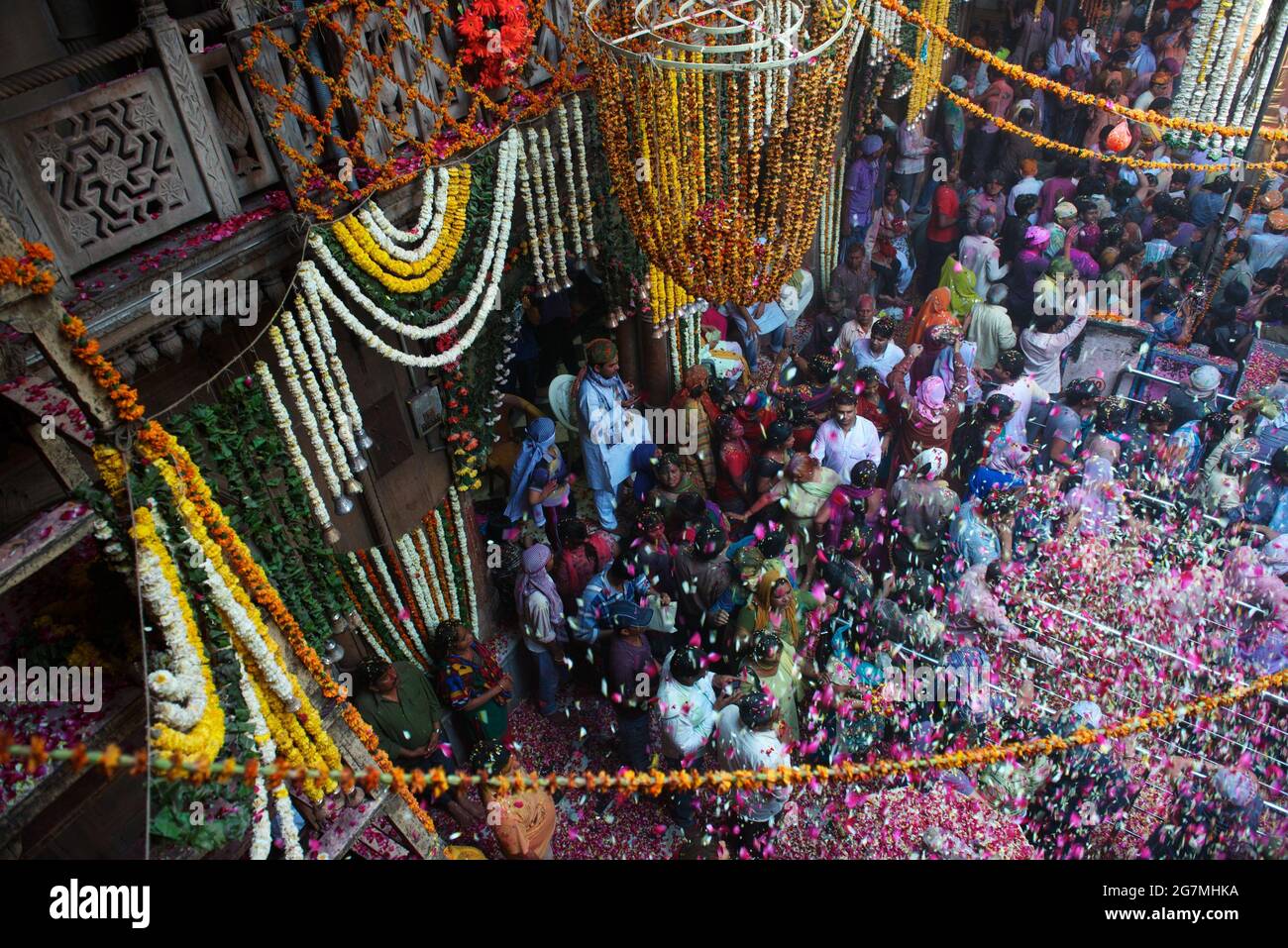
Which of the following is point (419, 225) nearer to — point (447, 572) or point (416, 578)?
point (416, 578)

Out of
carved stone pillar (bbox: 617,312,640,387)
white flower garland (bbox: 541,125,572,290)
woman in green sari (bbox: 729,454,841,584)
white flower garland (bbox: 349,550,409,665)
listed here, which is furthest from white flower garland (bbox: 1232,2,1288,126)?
white flower garland (bbox: 349,550,409,665)

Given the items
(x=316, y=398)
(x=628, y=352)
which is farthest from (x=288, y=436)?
(x=628, y=352)

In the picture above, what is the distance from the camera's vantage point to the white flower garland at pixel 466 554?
6.21 metres

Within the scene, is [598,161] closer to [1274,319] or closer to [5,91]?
[5,91]

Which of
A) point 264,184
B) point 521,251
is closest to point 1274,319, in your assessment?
point 521,251

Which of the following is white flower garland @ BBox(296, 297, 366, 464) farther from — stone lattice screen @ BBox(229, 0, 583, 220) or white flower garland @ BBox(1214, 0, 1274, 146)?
white flower garland @ BBox(1214, 0, 1274, 146)

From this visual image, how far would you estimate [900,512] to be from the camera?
6.58 metres

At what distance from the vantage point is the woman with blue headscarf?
6.71 m

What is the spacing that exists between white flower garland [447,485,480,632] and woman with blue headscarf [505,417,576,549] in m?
0.64

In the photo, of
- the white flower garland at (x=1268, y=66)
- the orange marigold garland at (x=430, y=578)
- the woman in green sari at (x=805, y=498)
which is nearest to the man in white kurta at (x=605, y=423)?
the woman in green sari at (x=805, y=498)

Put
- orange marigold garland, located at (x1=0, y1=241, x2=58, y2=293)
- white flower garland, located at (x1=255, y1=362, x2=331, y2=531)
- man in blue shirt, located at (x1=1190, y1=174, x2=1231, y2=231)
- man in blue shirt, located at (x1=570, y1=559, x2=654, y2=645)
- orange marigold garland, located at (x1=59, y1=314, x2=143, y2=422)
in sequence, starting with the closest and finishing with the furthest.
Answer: orange marigold garland, located at (x1=0, y1=241, x2=58, y2=293)
orange marigold garland, located at (x1=59, y1=314, x2=143, y2=422)
white flower garland, located at (x1=255, y1=362, x2=331, y2=531)
man in blue shirt, located at (x1=570, y1=559, x2=654, y2=645)
man in blue shirt, located at (x1=1190, y1=174, x2=1231, y2=231)

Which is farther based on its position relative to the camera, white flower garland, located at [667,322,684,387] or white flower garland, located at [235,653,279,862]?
white flower garland, located at [667,322,684,387]

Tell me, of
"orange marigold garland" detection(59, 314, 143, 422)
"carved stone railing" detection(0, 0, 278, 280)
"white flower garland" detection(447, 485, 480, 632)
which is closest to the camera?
"orange marigold garland" detection(59, 314, 143, 422)

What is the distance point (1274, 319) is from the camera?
8.57 metres
